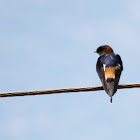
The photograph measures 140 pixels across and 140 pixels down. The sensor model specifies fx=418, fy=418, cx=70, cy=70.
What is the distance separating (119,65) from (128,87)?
100 inches

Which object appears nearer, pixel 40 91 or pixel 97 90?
pixel 40 91

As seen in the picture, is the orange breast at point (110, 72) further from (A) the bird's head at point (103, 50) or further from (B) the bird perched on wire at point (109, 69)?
(A) the bird's head at point (103, 50)

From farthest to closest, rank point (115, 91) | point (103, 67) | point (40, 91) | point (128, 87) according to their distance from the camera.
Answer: point (103, 67), point (115, 91), point (128, 87), point (40, 91)

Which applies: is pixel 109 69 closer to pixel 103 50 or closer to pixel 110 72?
pixel 110 72

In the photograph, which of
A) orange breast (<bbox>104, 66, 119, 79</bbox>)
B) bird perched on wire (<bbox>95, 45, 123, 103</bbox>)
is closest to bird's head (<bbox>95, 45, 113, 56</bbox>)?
bird perched on wire (<bbox>95, 45, 123, 103</bbox>)

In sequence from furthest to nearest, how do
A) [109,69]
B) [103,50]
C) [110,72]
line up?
[103,50]
[109,69]
[110,72]

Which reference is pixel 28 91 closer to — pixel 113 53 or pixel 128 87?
pixel 128 87

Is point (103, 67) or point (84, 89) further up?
point (103, 67)

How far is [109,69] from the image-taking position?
27.7ft

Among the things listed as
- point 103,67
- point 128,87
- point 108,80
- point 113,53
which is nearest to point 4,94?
point 128,87

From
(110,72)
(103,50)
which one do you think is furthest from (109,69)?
(103,50)

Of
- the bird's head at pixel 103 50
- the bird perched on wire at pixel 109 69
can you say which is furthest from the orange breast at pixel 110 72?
the bird's head at pixel 103 50

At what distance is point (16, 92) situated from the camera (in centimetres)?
579

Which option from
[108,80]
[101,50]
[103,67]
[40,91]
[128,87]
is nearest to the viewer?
[40,91]
